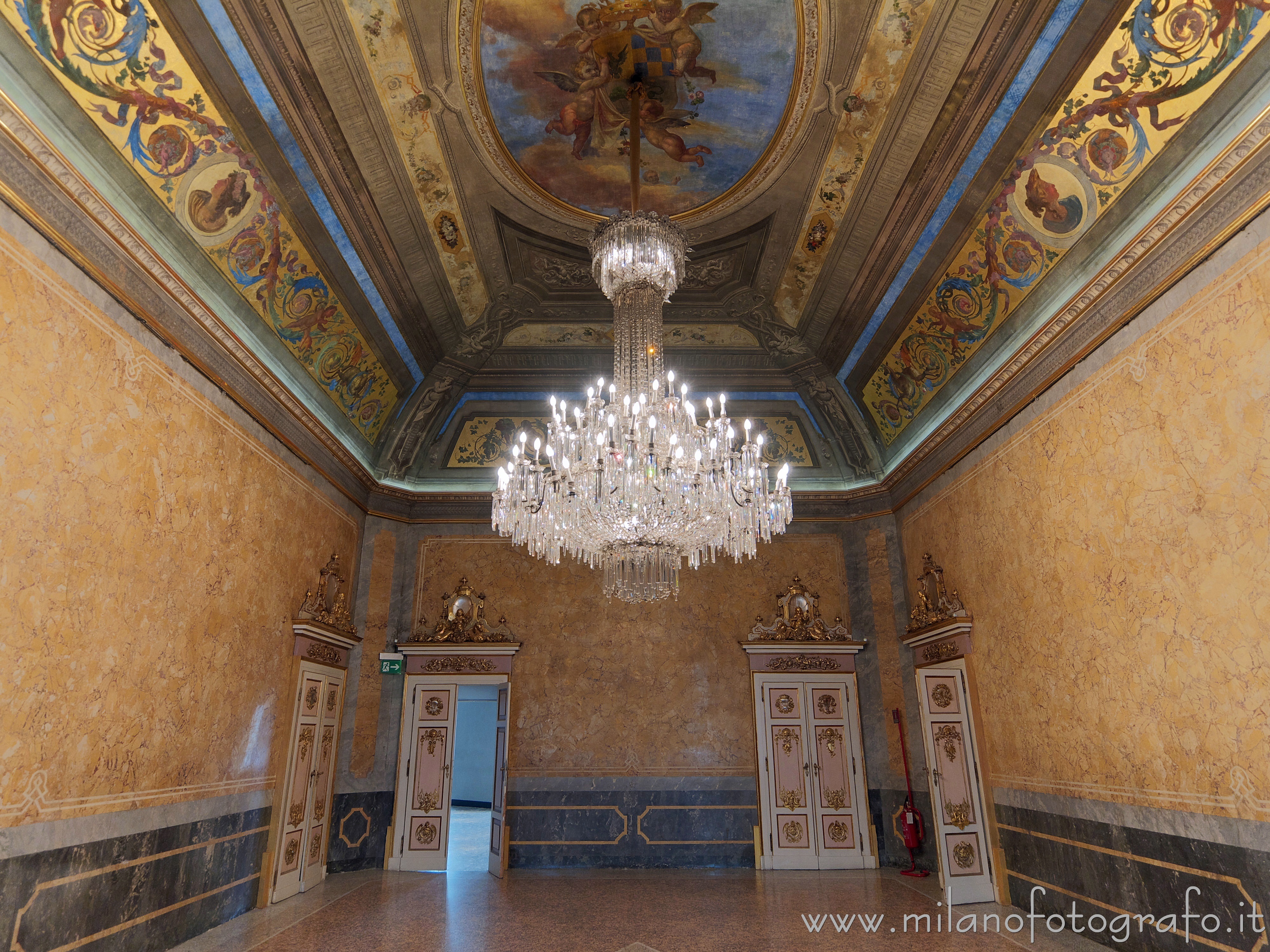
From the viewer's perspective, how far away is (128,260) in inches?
212

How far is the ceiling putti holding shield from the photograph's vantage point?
505cm

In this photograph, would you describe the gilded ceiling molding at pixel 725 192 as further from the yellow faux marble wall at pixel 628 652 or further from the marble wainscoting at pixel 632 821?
the marble wainscoting at pixel 632 821

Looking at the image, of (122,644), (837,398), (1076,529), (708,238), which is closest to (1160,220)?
(1076,529)

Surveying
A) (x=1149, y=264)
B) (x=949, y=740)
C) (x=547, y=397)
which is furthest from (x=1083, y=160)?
(x=547, y=397)

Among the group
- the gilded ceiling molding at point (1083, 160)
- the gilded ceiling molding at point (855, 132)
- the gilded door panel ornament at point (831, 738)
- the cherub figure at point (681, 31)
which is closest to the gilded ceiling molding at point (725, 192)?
the gilded ceiling molding at point (855, 132)

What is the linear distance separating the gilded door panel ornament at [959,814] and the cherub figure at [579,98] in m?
7.81

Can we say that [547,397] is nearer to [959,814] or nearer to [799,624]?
[799,624]

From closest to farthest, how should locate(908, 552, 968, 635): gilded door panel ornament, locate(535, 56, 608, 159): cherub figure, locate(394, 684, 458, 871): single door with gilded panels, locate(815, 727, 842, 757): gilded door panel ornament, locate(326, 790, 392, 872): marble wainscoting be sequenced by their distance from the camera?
locate(535, 56, 608, 159): cherub figure, locate(908, 552, 968, 635): gilded door panel ornament, locate(326, 790, 392, 872): marble wainscoting, locate(394, 684, 458, 871): single door with gilded panels, locate(815, 727, 842, 757): gilded door panel ornament

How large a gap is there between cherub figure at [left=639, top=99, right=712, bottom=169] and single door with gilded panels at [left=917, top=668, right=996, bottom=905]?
6.26 meters

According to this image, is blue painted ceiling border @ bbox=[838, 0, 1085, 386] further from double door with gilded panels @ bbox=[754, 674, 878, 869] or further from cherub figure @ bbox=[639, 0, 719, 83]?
double door with gilded panels @ bbox=[754, 674, 878, 869]

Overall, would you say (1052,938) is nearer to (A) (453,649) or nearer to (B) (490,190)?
(A) (453,649)

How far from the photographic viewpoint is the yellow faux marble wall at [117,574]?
175 inches

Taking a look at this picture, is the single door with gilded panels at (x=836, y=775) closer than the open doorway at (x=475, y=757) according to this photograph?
Yes

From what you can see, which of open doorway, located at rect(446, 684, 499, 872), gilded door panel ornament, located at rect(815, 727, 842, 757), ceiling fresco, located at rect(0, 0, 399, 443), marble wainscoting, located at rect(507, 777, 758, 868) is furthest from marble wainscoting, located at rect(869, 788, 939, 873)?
open doorway, located at rect(446, 684, 499, 872)
